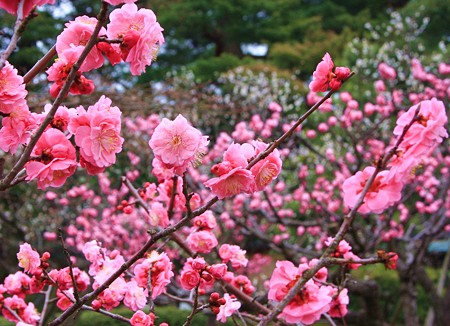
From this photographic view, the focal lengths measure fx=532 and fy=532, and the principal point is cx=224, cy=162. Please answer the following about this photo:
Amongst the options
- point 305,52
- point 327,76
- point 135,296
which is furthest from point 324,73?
point 305,52

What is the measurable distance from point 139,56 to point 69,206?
7792 millimetres

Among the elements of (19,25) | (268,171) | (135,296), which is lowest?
(135,296)

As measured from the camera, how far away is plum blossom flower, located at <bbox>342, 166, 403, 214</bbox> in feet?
4.42

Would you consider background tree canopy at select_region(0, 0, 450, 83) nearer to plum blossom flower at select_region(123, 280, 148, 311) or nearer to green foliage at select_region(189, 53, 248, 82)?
green foliage at select_region(189, 53, 248, 82)

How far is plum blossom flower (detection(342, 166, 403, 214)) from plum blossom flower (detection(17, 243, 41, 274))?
90 centimetres

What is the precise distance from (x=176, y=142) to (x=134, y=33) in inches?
10.3

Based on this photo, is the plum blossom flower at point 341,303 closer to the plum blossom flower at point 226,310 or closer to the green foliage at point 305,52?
the plum blossom flower at point 226,310

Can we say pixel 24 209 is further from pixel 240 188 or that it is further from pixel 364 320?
pixel 240 188

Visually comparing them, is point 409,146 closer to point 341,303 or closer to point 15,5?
point 341,303

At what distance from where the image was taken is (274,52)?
13.1m

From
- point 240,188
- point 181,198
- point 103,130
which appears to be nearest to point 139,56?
point 103,130

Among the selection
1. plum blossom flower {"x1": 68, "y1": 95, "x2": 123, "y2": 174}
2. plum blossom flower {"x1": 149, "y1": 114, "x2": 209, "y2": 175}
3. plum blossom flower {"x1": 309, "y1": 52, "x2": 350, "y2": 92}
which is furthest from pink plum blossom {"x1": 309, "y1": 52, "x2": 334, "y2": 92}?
plum blossom flower {"x1": 68, "y1": 95, "x2": 123, "y2": 174}

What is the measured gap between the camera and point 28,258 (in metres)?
1.54

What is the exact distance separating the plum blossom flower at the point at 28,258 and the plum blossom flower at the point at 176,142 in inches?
22.9
